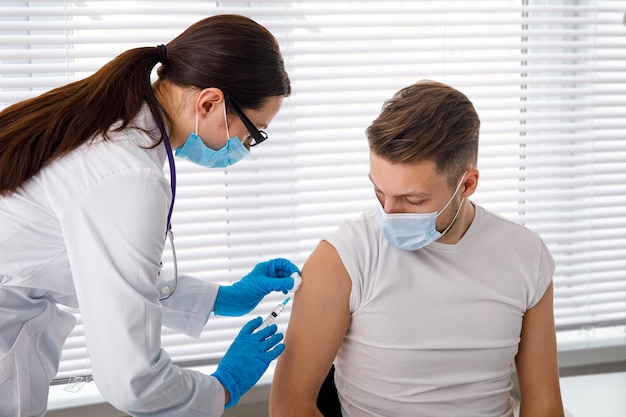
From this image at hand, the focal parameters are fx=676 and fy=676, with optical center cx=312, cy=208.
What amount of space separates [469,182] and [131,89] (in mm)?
770

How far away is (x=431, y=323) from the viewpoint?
1.53 metres

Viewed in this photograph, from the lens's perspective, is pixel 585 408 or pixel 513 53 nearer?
pixel 585 408

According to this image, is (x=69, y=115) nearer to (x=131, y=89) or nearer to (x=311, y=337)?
(x=131, y=89)

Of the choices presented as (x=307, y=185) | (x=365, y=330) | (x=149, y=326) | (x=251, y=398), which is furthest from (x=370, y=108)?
(x=149, y=326)

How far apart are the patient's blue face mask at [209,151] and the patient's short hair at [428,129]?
295mm

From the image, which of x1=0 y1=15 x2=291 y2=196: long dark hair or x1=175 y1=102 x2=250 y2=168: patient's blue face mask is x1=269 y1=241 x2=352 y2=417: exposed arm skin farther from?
x1=0 y1=15 x2=291 y2=196: long dark hair

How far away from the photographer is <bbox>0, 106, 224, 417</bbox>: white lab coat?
117 centimetres

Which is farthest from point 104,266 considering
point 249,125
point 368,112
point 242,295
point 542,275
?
point 368,112

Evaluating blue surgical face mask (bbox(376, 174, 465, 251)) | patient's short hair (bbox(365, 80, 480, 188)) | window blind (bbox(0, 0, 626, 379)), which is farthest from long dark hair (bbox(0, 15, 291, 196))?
window blind (bbox(0, 0, 626, 379))

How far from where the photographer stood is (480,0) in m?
2.17

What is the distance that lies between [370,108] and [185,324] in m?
0.88

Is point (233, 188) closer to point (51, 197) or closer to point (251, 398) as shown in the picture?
point (251, 398)

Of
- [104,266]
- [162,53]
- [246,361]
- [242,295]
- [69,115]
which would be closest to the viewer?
[104,266]

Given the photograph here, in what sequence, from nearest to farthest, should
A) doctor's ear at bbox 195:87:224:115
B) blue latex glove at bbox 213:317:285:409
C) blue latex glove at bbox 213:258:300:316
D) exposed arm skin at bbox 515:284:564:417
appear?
doctor's ear at bbox 195:87:224:115, blue latex glove at bbox 213:317:285:409, exposed arm skin at bbox 515:284:564:417, blue latex glove at bbox 213:258:300:316
